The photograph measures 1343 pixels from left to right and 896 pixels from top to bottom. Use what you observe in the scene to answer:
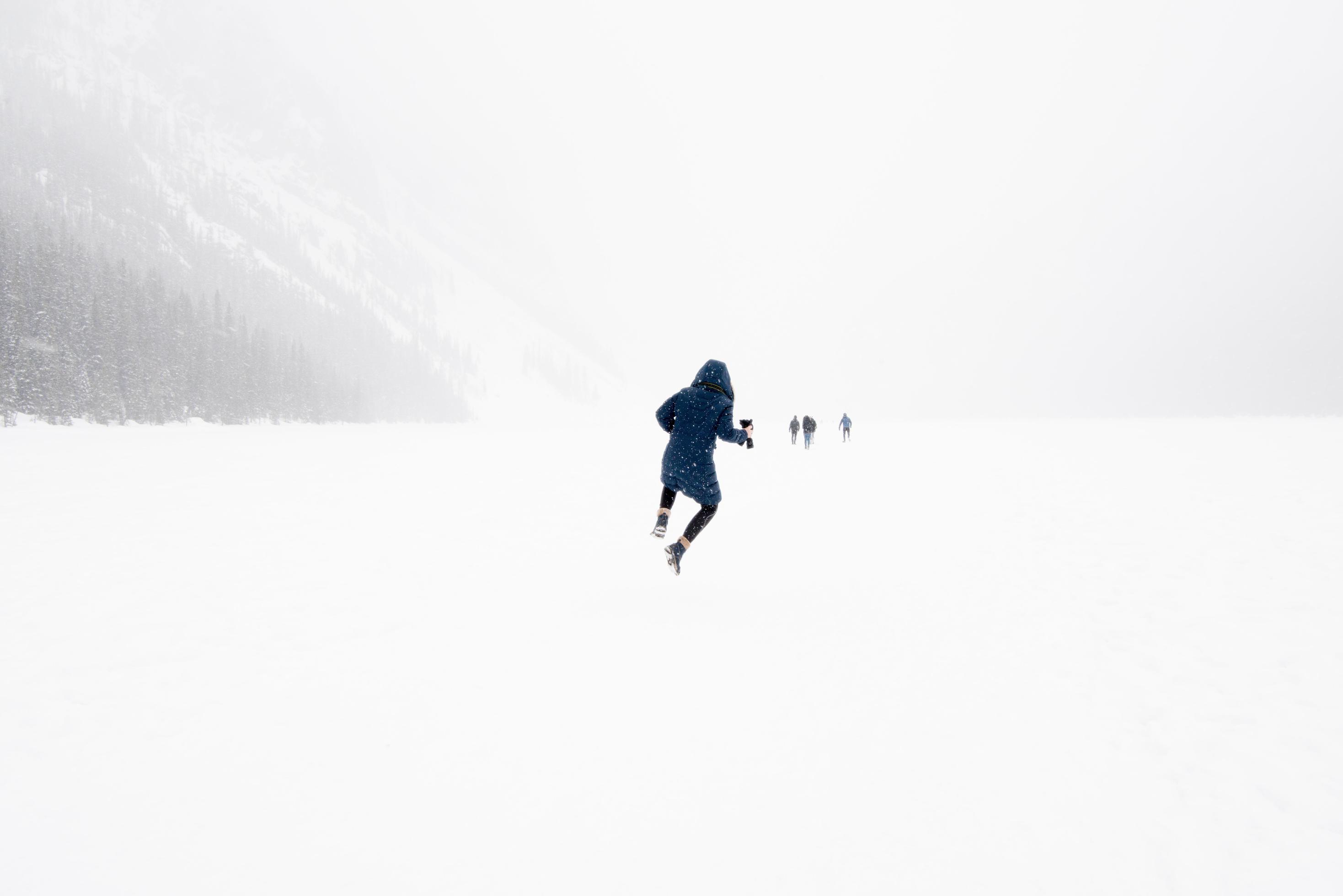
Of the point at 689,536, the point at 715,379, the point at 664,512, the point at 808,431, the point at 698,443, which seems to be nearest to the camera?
the point at 689,536

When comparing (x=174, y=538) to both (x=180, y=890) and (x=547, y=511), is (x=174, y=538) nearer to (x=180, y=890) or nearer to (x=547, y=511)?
(x=547, y=511)

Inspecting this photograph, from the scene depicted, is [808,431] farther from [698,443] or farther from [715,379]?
[698,443]

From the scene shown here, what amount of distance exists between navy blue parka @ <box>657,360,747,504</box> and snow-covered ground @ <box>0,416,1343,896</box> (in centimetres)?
123

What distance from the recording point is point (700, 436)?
734 cm

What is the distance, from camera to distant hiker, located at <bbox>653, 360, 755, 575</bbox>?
727 centimetres

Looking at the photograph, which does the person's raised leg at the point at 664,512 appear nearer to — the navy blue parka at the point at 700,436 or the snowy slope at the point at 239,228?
the navy blue parka at the point at 700,436

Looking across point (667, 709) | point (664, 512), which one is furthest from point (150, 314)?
point (667, 709)

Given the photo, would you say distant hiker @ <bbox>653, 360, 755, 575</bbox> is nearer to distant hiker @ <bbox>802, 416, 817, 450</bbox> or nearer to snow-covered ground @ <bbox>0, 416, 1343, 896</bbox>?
snow-covered ground @ <bbox>0, 416, 1343, 896</bbox>

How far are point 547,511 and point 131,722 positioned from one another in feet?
26.6

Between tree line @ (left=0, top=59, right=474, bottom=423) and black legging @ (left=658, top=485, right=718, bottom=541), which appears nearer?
black legging @ (left=658, top=485, right=718, bottom=541)

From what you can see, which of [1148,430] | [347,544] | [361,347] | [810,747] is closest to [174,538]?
[347,544]

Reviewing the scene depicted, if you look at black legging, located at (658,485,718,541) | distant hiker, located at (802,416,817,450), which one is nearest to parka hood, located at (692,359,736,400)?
black legging, located at (658,485,718,541)

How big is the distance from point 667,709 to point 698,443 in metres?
3.72

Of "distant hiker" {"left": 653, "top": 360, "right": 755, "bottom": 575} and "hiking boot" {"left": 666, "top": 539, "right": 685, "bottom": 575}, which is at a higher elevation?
"distant hiker" {"left": 653, "top": 360, "right": 755, "bottom": 575}
